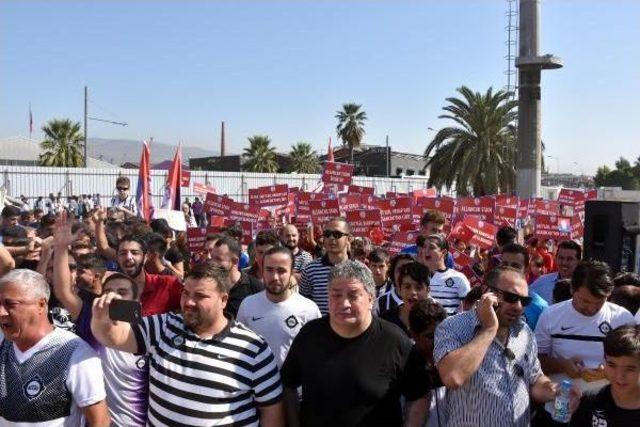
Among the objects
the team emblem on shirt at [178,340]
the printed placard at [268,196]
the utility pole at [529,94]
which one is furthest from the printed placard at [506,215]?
the utility pole at [529,94]

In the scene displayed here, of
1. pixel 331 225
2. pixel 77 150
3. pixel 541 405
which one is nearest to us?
pixel 541 405

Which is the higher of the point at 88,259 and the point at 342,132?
the point at 342,132

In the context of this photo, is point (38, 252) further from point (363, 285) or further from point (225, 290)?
point (363, 285)

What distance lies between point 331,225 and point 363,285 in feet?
11.1

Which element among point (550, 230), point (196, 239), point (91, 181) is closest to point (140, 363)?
point (196, 239)

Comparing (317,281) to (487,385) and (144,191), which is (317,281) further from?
(144,191)

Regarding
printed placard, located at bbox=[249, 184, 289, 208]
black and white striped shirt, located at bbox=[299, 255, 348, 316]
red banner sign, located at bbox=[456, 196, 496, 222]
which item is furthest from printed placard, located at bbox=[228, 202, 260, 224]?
black and white striped shirt, located at bbox=[299, 255, 348, 316]

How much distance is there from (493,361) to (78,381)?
1.94 meters

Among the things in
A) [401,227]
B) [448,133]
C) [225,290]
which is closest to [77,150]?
[448,133]

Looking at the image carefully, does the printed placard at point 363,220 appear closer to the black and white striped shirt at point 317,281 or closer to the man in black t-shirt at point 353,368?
the black and white striped shirt at point 317,281

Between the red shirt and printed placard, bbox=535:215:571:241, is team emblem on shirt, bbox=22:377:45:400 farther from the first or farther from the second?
printed placard, bbox=535:215:571:241

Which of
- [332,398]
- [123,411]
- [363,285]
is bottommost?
[123,411]

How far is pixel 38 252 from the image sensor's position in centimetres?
627

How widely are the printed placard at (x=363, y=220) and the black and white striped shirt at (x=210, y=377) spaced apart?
7582 mm
